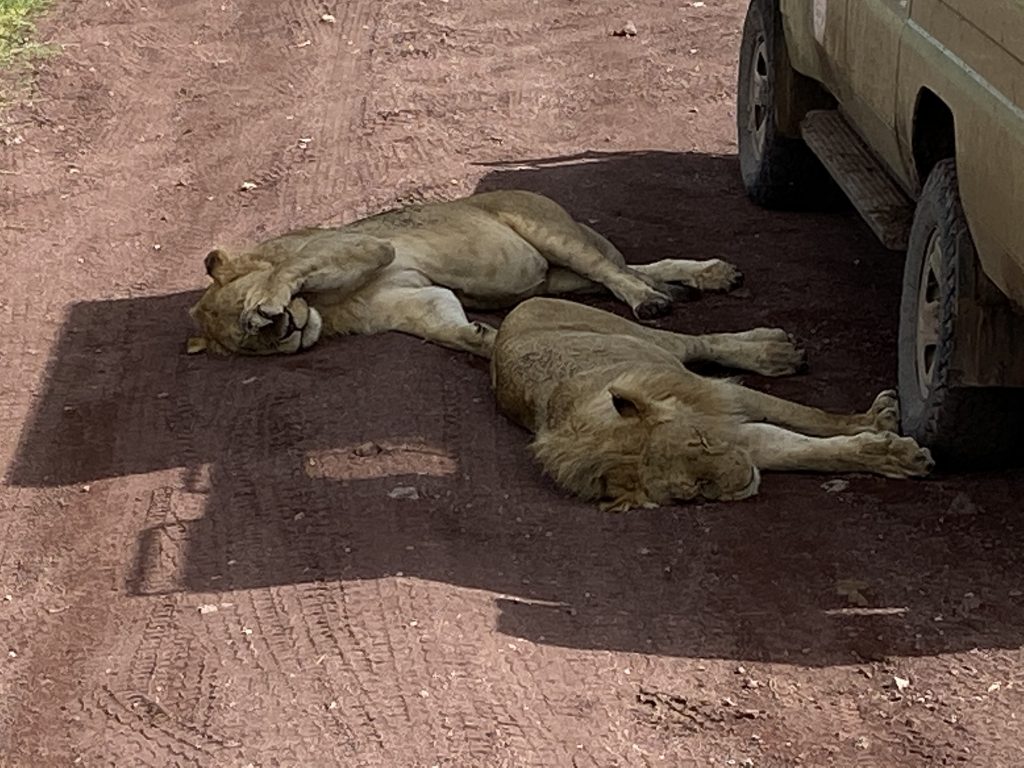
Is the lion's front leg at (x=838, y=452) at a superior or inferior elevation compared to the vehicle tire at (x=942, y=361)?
inferior

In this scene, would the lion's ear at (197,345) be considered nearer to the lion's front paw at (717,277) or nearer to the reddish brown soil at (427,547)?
the reddish brown soil at (427,547)

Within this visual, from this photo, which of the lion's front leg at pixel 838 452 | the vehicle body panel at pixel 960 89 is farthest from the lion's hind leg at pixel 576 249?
the lion's front leg at pixel 838 452

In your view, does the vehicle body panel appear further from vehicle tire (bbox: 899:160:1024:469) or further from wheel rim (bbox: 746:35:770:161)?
wheel rim (bbox: 746:35:770:161)

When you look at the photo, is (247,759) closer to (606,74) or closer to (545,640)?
(545,640)

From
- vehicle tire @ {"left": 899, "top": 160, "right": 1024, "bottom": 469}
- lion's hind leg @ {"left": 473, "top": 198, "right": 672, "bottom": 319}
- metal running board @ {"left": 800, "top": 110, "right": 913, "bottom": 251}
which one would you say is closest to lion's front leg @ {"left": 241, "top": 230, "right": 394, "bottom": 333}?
lion's hind leg @ {"left": 473, "top": 198, "right": 672, "bottom": 319}

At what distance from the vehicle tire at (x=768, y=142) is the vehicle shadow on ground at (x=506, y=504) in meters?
0.46

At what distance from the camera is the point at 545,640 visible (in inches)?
199

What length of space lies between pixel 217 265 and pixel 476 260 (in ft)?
3.67

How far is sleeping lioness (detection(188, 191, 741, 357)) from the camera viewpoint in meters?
7.68

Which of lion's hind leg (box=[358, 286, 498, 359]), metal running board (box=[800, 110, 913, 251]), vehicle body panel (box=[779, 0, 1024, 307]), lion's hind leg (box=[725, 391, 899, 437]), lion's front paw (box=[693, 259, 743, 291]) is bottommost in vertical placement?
lion's front paw (box=[693, 259, 743, 291])

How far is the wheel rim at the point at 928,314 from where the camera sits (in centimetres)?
584

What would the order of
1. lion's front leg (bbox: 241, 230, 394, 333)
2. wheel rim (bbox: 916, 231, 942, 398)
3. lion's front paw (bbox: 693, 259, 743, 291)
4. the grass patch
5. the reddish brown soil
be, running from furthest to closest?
the grass patch < lion's front paw (bbox: 693, 259, 743, 291) < lion's front leg (bbox: 241, 230, 394, 333) < wheel rim (bbox: 916, 231, 942, 398) < the reddish brown soil

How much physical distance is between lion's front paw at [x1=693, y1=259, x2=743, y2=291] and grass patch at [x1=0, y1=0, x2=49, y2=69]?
21.6 ft

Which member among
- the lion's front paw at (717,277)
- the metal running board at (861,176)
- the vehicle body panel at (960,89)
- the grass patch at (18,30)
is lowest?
the grass patch at (18,30)
